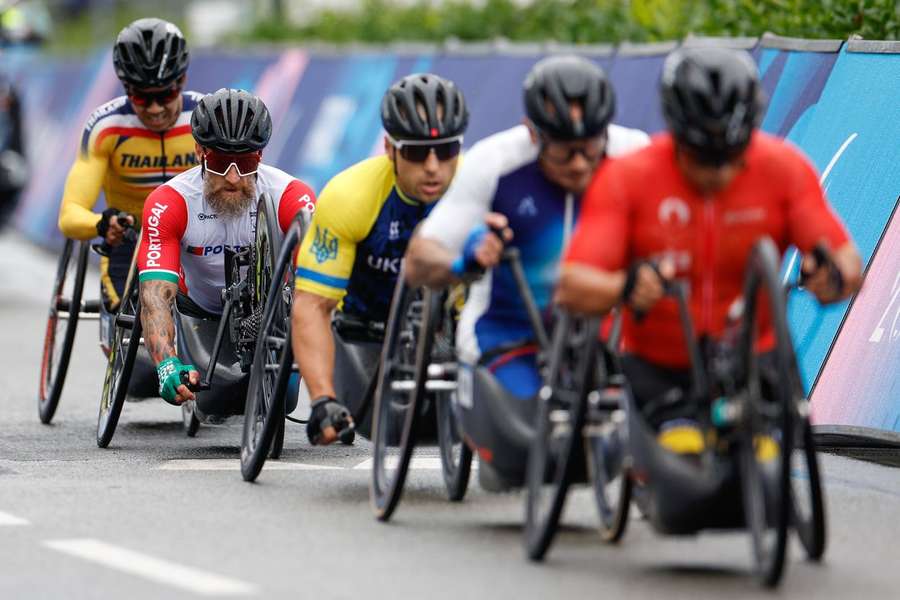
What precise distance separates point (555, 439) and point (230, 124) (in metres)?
3.36

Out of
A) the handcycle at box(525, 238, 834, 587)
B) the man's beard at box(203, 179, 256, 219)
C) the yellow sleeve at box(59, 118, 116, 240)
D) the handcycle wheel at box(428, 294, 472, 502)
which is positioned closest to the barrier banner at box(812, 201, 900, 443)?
the handcycle wheel at box(428, 294, 472, 502)

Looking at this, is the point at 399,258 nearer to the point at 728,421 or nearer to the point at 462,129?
the point at 462,129

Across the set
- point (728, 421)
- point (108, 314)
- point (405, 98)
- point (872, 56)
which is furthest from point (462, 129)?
point (108, 314)

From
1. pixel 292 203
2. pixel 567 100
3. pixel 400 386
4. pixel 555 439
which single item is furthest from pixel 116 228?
pixel 555 439

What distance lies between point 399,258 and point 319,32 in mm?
19393

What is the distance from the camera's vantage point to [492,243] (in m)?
7.39

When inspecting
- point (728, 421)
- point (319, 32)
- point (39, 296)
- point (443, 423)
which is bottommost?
point (39, 296)

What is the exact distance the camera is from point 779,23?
13859 millimetres

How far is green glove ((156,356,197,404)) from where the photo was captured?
9.92 meters

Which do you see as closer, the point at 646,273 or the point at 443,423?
the point at 646,273

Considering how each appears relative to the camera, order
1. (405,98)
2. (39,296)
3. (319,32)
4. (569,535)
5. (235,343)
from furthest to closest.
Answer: (319,32)
(39,296)
(235,343)
(405,98)
(569,535)

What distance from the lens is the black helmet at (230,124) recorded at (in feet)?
32.9

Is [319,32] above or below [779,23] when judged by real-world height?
below

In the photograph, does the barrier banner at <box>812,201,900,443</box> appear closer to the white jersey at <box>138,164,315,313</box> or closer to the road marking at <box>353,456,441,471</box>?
the road marking at <box>353,456,441,471</box>
